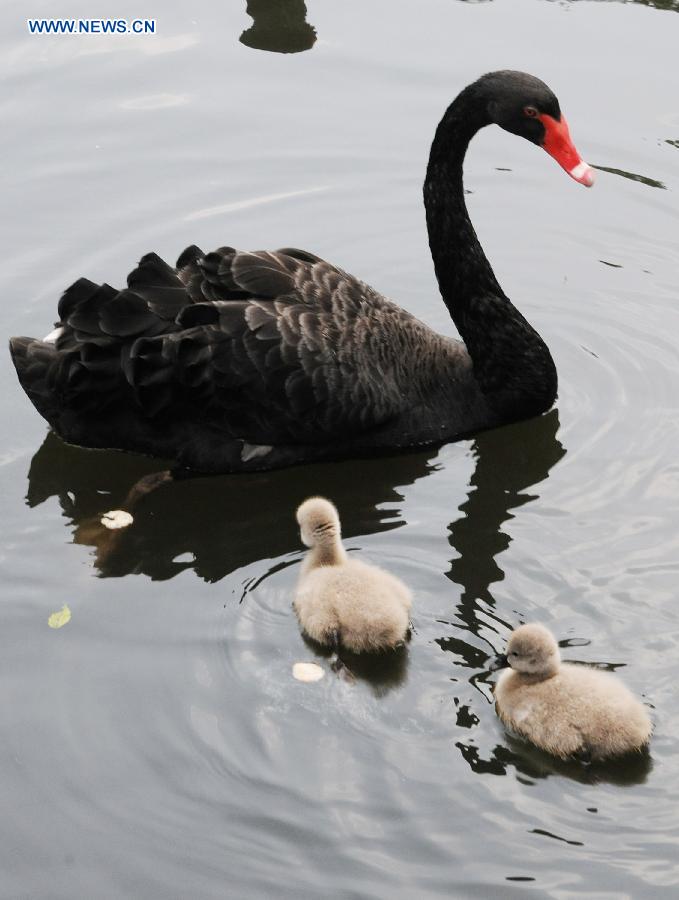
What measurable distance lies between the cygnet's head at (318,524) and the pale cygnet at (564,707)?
90 centimetres

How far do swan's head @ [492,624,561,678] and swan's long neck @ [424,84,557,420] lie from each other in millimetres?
2158

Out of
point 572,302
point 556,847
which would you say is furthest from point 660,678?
point 572,302

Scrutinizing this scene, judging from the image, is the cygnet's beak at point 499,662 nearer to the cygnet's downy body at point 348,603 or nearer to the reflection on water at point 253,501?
the cygnet's downy body at point 348,603

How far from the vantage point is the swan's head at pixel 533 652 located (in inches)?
183

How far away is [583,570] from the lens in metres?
5.62

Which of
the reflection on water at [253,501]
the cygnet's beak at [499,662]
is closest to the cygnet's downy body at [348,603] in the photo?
the cygnet's beak at [499,662]

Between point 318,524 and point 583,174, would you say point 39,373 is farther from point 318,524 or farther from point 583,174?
point 583,174

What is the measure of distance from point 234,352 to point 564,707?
7.70 feet

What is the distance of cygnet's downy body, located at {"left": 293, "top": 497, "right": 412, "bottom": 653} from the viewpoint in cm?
505

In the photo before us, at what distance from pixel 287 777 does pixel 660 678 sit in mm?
1347

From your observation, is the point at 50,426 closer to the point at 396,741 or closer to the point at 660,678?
the point at 396,741

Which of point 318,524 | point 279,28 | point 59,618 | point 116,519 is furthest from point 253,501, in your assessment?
point 279,28

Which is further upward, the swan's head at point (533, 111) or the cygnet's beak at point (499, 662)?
the swan's head at point (533, 111)

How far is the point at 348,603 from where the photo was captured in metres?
5.07
